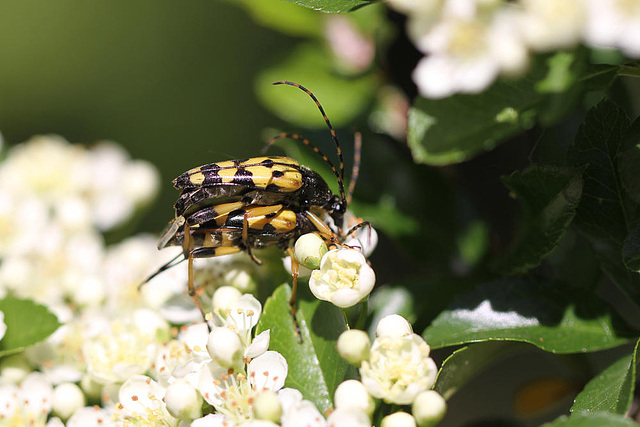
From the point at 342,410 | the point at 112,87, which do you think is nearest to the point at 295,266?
the point at 342,410

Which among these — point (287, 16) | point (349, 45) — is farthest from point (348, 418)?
point (287, 16)

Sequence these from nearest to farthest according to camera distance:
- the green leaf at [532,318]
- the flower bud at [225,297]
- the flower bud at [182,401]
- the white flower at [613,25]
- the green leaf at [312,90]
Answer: the white flower at [613,25] < the flower bud at [182,401] < the green leaf at [532,318] < the flower bud at [225,297] < the green leaf at [312,90]

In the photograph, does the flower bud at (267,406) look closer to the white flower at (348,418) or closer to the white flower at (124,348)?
the white flower at (348,418)

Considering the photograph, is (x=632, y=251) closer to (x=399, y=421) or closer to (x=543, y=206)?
(x=543, y=206)

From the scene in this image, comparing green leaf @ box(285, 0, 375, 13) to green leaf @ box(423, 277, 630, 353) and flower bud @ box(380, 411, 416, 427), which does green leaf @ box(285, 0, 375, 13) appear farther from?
flower bud @ box(380, 411, 416, 427)

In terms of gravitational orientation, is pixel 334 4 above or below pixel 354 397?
above

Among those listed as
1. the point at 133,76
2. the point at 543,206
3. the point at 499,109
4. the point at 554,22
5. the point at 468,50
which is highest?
the point at 554,22

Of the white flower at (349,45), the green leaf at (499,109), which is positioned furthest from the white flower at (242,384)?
the white flower at (349,45)
